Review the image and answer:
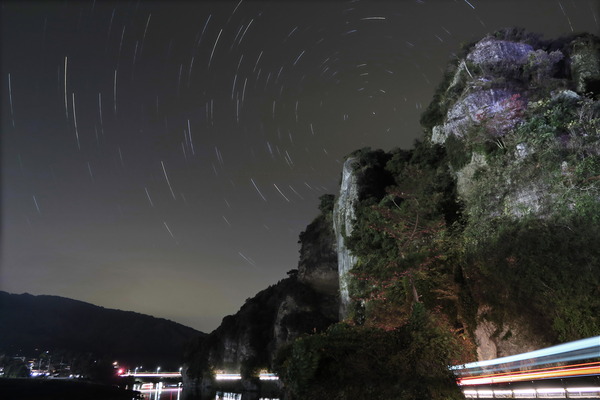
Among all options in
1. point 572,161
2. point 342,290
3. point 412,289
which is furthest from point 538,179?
point 342,290

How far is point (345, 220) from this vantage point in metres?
34.7

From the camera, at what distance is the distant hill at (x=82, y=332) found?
16112 centimetres

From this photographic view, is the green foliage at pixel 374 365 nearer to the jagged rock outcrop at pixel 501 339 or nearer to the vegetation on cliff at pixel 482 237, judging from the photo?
the vegetation on cliff at pixel 482 237

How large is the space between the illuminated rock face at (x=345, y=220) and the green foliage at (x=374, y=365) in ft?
65.6

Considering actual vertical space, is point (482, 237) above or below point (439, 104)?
below

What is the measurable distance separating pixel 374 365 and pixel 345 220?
78.8 ft

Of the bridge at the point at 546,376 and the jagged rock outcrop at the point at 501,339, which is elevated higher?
the jagged rock outcrop at the point at 501,339

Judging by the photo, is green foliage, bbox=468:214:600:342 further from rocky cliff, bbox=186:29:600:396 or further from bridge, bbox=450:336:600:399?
bridge, bbox=450:336:600:399

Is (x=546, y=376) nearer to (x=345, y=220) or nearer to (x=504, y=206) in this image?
(x=504, y=206)

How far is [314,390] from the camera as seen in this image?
35.2ft

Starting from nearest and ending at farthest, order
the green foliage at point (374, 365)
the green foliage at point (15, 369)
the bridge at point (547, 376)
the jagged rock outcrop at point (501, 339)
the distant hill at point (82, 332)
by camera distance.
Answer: the bridge at point (547, 376) → the green foliage at point (374, 365) → the jagged rock outcrop at point (501, 339) → the green foliage at point (15, 369) → the distant hill at point (82, 332)

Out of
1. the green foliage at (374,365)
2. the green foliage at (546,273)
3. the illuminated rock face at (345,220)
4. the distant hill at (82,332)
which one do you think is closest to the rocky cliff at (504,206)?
the green foliage at (546,273)

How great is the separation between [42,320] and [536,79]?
20666 cm

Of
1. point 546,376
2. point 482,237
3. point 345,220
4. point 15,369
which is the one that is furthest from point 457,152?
point 15,369
